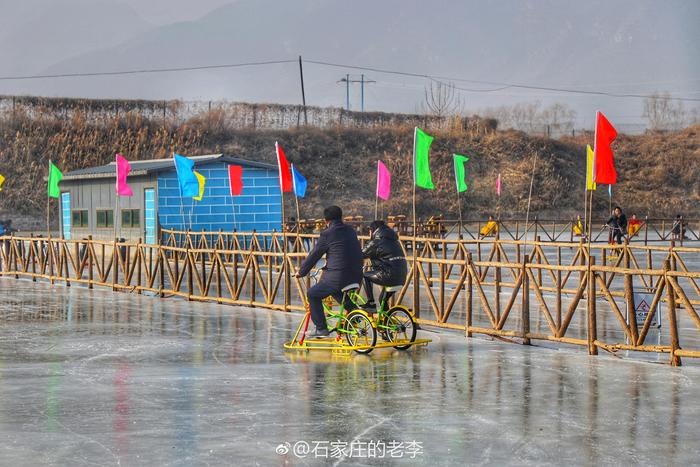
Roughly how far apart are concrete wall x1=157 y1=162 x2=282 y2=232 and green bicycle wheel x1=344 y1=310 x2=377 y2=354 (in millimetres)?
21637

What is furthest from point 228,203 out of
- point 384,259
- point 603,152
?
point 384,259

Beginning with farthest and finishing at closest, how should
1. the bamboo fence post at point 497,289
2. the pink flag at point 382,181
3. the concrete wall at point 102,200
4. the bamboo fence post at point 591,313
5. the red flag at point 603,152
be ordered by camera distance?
the concrete wall at point 102,200 < the pink flag at point 382,181 < the bamboo fence post at point 497,289 < the red flag at point 603,152 < the bamboo fence post at point 591,313

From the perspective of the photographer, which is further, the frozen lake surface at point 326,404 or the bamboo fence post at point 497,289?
the bamboo fence post at point 497,289

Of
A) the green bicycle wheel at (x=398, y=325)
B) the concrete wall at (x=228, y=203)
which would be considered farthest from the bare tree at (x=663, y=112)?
the green bicycle wheel at (x=398, y=325)

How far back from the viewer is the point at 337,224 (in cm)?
1223

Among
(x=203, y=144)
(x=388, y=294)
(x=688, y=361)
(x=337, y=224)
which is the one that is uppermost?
(x=203, y=144)

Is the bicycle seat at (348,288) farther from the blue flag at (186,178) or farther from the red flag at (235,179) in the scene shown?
the red flag at (235,179)

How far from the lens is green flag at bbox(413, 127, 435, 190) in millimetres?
17047

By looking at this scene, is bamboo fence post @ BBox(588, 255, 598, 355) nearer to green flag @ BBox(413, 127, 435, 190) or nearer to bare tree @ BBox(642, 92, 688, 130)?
green flag @ BBox(413, 127, 435, 190)

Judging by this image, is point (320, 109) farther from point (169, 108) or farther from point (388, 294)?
point (388, 294)

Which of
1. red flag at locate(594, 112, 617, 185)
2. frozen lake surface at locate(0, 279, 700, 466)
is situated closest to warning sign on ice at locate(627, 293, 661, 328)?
frozen lake surface at locate(0, 279, 700, 466)

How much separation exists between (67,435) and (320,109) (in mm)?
66256

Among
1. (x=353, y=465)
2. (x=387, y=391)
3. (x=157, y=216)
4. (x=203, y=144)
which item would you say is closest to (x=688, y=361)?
(x=387, y=391)

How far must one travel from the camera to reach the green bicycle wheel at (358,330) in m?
12.0
